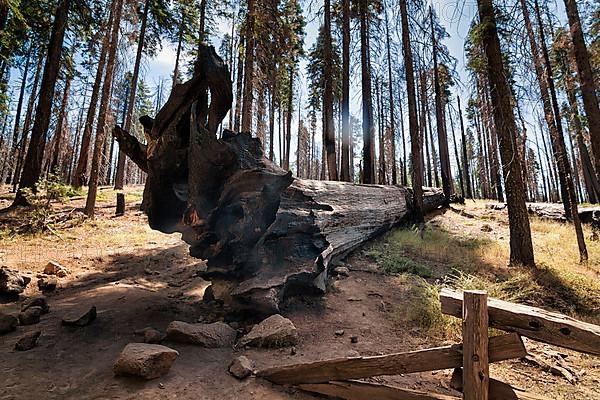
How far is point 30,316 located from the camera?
397 cm

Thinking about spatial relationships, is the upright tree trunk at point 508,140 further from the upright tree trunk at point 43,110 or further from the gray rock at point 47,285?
the upright tree trunk at point 43,110

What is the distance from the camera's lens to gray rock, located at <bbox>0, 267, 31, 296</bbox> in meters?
4.87

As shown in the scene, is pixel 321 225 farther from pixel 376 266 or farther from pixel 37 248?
pixel 37 248

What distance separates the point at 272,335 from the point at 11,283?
4.68m

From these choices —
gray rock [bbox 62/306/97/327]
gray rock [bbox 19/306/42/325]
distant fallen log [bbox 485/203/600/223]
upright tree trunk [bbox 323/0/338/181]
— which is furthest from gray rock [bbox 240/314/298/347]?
distant fallen log [bbox 485/203/600/223]

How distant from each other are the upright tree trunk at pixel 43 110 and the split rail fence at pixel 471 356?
11994 millimetres

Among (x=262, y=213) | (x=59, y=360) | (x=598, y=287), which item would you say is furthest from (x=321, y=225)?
(x=598, y=287)

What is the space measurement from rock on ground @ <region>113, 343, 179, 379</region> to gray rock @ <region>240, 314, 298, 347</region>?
1.01 meters

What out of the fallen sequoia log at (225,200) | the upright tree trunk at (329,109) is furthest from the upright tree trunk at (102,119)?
the upright tree trunk at (329,109)

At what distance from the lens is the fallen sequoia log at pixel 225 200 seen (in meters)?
4.41

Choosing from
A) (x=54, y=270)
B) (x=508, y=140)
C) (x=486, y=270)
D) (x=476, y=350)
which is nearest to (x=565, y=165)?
(x=508, y=140)

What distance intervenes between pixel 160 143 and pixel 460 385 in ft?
16.0

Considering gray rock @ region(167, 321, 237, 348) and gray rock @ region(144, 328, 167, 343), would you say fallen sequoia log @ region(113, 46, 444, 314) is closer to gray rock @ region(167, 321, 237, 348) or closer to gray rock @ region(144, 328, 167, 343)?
gray rock @ region(167, 321, 237, 348)

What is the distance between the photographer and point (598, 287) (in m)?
5.64
